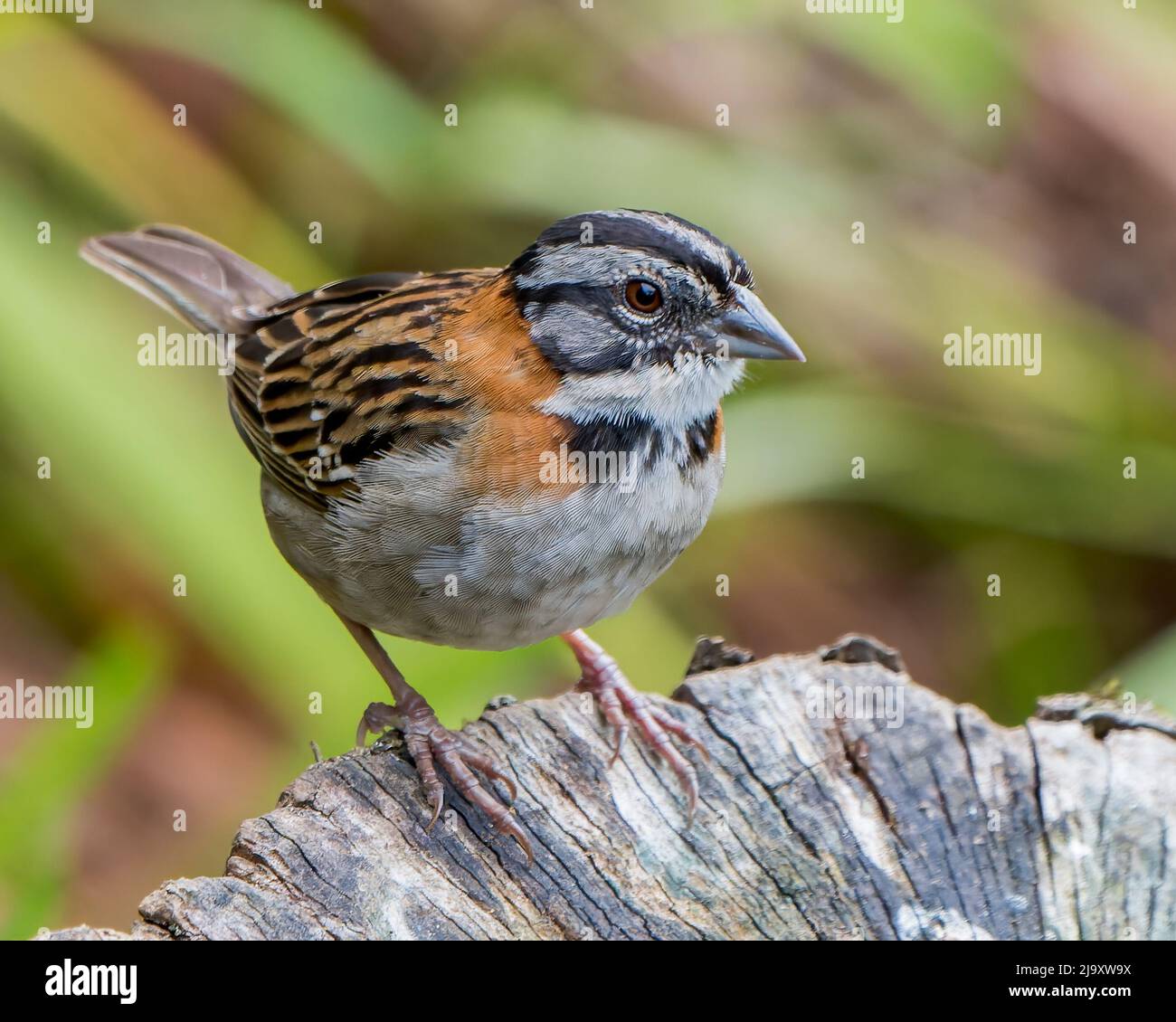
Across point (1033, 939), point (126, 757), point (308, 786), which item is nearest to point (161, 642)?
point (126, 757)

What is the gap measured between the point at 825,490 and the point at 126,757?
283 cm

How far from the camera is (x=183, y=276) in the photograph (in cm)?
476

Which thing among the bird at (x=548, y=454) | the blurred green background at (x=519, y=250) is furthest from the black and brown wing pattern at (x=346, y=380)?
the blurred green background at (x=519, y=250)

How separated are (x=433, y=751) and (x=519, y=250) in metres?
3.07

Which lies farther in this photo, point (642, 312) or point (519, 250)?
point (519, 250)

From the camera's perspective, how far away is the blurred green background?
16.0ft

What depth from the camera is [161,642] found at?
17.7 feet

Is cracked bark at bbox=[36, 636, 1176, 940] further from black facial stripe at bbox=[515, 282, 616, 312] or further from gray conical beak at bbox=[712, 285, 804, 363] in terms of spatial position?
black facial stripe at bbox=[515, 282, 616, 312]

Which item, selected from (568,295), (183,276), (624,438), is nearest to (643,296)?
→ (568,295)

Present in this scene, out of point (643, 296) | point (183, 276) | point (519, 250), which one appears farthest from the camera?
point (519, 250)

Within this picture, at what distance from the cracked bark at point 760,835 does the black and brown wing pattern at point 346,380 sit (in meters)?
0.74

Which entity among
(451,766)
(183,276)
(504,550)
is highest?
(183,276)

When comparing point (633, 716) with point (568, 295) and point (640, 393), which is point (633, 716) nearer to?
point (640, 393)
